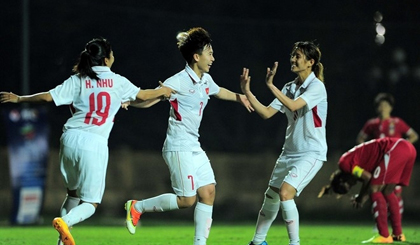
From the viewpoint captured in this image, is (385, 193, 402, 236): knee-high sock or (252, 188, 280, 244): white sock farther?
(385, 193, 402, 236): knee-high sock

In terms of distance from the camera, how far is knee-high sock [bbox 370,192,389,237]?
36.9 ft

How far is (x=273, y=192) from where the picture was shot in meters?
9.34

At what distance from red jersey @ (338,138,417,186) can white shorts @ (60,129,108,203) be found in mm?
4191

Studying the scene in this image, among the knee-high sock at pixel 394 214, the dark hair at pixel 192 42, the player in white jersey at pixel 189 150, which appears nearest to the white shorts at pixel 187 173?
the player in white jersey at pixel 189 150

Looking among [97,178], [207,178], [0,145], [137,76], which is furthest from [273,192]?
[0,145]

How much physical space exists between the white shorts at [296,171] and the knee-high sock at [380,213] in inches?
97.9

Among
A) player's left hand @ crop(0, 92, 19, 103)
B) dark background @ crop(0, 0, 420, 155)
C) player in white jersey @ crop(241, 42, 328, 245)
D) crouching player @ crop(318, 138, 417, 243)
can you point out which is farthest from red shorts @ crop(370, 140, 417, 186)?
dark background @ crop(0, 0, 420, 155)

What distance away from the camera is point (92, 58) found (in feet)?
28.9

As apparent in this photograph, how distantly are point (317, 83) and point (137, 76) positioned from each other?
11654mm

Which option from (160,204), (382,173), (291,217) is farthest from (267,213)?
(382,173)

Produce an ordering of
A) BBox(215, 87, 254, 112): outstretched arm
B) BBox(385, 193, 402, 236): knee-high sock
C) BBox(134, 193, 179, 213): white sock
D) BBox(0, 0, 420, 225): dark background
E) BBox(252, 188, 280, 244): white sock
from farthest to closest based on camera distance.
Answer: BBox(0, 0, 420, 225): dark background < BBox(385, 193, 402, 236): knee-high sock < BBox(215, 87, 254, 112): outstretched arm < BBox(252, 188, 280, 244): white sock < BBox(134, 193, 179, 213): white sock

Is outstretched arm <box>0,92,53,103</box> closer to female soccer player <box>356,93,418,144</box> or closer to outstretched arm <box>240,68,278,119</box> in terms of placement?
outstretched arm <box>240,68,278,119</box>

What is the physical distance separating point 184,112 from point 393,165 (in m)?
3.62

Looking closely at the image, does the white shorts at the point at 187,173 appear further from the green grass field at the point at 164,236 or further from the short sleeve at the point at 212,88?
the green grass field at the point at 164,236
